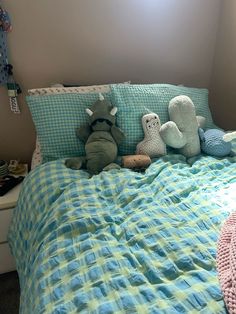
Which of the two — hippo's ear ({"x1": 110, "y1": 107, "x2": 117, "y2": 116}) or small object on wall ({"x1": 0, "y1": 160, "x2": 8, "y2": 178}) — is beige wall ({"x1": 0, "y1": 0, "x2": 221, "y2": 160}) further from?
hippo's ear ({"x1": 110, "y1": 107, "x2": 117, "y2": 116})

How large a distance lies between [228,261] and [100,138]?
2.94ft

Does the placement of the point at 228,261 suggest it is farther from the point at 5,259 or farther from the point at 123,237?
the point at 5,259

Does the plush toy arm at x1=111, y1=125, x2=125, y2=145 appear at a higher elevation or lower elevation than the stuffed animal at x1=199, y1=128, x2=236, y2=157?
higher

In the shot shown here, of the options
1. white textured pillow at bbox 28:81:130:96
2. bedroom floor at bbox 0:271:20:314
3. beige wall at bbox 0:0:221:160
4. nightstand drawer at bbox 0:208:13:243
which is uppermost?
beige wall at bbox 0:0:221:160

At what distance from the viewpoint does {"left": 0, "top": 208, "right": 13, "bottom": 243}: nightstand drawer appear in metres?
1.51

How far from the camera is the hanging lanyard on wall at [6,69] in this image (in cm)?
157

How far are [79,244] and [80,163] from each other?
584 millimetres

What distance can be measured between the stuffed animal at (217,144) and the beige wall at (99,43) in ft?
2.46

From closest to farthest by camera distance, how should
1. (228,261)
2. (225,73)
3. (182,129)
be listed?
(228,261)
(182,129)
(225,73)

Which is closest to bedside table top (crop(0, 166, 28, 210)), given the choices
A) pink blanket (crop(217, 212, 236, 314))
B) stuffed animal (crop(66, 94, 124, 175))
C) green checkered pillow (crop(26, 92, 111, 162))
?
green checkered pillow (crop(26, 92, 111, 162))

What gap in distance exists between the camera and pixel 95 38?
6.02 ft

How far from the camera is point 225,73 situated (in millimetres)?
2139

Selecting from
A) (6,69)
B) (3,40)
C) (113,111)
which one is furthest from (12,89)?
(113,111)

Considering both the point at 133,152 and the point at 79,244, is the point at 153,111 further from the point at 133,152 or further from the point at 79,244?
the point at 79,244
